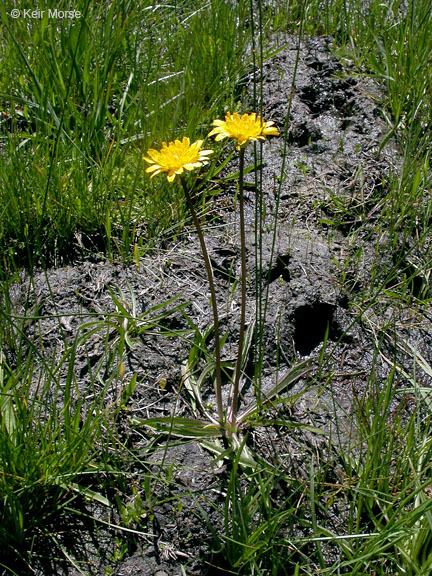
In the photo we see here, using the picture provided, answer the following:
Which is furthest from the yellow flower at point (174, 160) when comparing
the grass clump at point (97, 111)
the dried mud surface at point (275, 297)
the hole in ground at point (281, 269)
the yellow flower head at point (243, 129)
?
the hole in ground at point (281, 269)

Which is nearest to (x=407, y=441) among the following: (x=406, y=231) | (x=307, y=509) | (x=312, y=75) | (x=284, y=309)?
(x=307, y=509)

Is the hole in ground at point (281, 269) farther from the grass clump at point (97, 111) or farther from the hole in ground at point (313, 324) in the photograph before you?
the grass clump at point (97, 111)

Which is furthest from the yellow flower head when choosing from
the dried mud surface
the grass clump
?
the grass clump

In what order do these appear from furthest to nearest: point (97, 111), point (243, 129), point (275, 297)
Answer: point (97, 111) < point (275, 297) < point (243, 129)

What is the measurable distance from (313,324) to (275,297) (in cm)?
17

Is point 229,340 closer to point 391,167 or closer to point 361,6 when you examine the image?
point 391,167

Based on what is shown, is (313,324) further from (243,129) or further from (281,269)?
(243,129)

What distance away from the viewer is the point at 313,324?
1915 mm

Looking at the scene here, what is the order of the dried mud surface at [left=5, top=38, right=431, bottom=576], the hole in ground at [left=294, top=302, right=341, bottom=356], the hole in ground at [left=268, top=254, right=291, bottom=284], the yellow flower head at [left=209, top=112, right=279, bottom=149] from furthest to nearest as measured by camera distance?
the hole in ground at [left=268, top=254, right=291, bottom=284] < the hole in ground at [left=294, top=302, right=341, bottom=356] < the dried mud surface at [left=5, top=38, right=431, bottom=576] < the yellow flower head at [left=209, top=112, right=279, bottom=149]

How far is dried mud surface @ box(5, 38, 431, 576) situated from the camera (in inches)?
55.0

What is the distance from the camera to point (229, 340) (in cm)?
182

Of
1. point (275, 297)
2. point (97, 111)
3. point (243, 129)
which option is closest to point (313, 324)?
point (275, 297)

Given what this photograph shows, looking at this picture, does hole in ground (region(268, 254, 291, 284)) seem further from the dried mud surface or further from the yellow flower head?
the yellow flower head

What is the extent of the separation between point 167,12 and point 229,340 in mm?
2137
